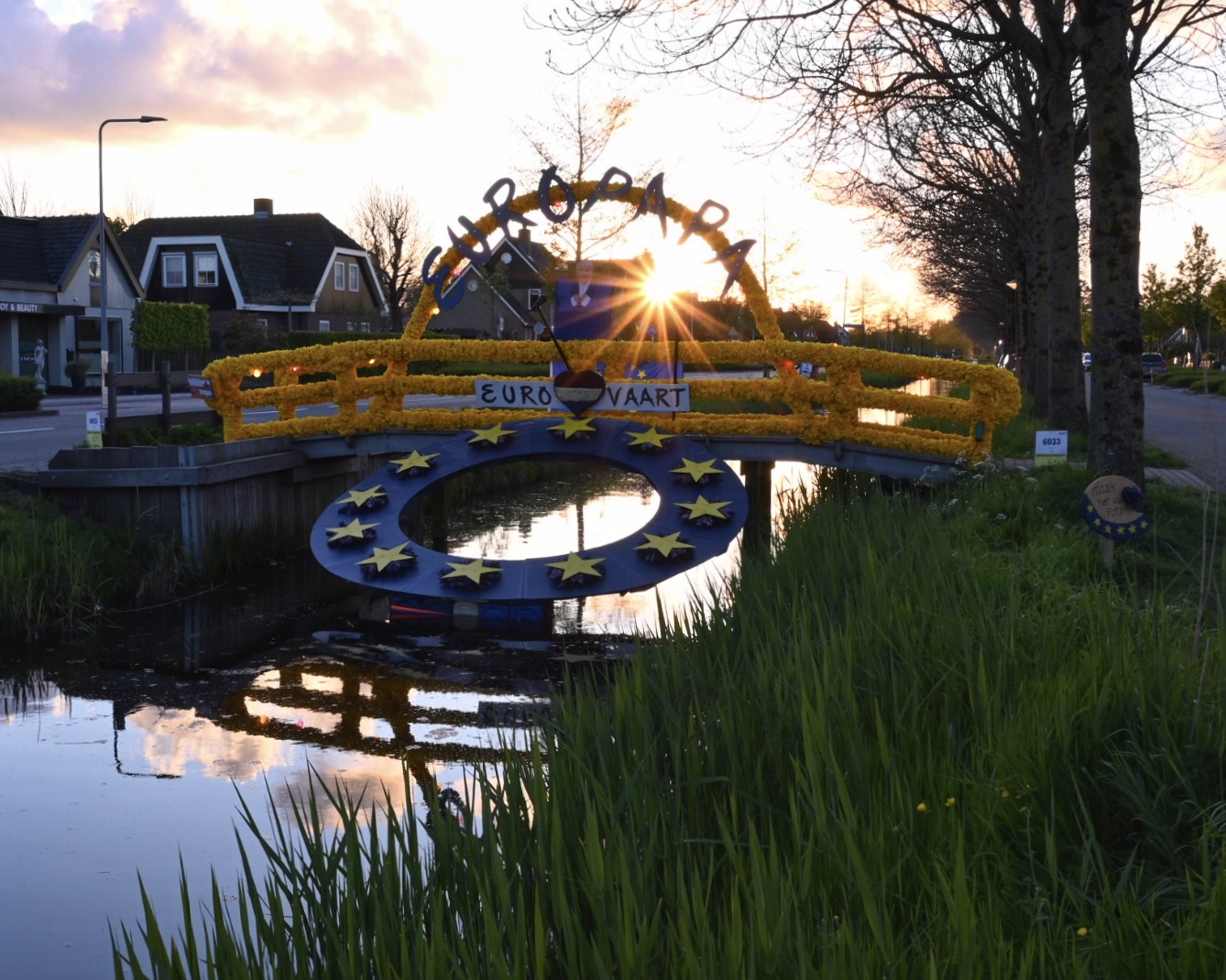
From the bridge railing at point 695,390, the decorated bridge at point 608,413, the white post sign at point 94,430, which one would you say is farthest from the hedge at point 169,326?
the white post sign at point 94,430

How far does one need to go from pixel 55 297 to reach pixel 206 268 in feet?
54.0

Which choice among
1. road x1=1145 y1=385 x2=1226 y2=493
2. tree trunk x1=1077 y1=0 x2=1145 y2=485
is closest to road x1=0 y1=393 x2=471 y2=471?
tree trunk x1=1077 y1=0 x2=1145 y2=485

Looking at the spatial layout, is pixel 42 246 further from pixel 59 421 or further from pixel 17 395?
pixel 59 421

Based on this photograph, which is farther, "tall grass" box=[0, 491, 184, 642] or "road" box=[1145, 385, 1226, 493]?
"road" box=[1145, 385, 1226, 493]

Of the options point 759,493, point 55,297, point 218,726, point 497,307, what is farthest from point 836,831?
point 497,307

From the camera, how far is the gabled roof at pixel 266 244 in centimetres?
6053

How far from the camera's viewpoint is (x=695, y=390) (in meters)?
13.3

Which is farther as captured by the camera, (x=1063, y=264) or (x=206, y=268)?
(x=206, y=268)

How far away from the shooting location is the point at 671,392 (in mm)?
13078

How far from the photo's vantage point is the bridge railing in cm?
1244

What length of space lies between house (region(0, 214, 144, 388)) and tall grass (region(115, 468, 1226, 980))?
40.1m

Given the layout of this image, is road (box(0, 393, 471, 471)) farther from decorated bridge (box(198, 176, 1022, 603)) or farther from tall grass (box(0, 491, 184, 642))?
decorated bridge (box(198, 176, 1022, 603))

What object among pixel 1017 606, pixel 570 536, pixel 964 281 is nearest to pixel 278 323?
pixel 964 281

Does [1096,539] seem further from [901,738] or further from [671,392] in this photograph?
[671,392]
